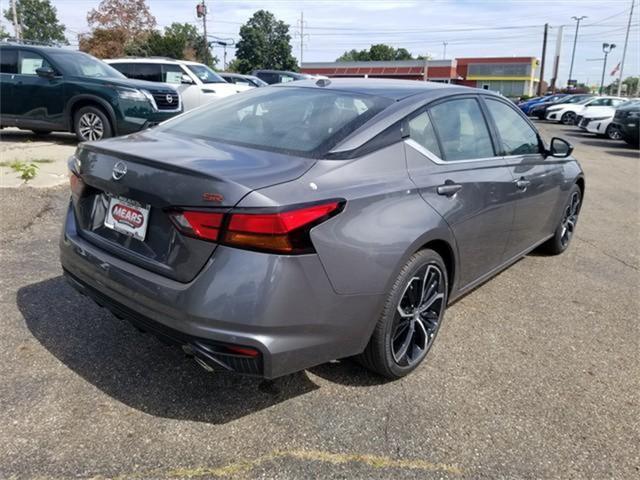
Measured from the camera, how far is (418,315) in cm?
311

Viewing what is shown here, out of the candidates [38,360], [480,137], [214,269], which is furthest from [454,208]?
[38,360]

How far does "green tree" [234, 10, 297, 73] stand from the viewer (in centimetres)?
8162

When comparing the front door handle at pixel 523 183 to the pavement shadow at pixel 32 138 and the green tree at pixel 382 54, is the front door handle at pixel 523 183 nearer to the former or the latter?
the pavement shadow at pixel 32 138

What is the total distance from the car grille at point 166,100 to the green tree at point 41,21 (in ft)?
296

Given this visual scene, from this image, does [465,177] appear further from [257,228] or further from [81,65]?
[81,65]

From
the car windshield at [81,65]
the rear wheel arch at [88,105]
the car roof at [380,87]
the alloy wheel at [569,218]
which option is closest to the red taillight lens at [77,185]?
the car roof at [380,87]

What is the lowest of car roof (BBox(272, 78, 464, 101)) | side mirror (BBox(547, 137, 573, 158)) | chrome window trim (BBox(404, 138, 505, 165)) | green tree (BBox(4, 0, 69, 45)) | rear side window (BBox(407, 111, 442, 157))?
side mirror (BBox(547, 137, 573, 158))

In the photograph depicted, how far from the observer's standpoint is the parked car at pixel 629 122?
51.8 ft

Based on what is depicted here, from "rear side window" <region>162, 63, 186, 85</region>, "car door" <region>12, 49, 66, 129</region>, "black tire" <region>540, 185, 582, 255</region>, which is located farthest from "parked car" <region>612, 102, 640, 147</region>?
"car door" <region>12, 49, 66, 129</region>

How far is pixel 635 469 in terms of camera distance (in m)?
2.46

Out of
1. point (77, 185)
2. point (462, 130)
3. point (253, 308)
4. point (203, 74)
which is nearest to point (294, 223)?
point (253, 308)

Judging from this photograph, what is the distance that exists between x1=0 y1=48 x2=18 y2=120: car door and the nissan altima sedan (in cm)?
754

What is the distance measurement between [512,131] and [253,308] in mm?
A: 2901

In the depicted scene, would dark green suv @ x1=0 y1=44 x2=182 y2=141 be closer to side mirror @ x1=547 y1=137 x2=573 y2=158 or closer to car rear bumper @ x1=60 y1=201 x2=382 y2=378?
side mirror @ x1=547 y1=137 x2=573 y2=158
